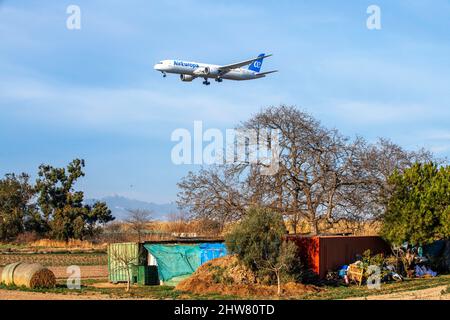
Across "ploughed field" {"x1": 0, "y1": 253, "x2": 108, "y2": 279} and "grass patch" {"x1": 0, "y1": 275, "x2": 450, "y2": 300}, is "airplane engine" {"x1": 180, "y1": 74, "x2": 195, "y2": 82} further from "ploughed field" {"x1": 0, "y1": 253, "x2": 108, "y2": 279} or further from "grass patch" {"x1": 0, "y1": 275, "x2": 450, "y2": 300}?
"grass patch" {"x1": 0, "y1": 275, "x2": 450, "y2": 300}

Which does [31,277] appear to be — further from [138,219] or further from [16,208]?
[16,208]

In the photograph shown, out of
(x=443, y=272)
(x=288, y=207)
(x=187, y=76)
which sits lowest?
(x=443, y=272)

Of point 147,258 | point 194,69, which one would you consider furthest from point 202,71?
point 147,258

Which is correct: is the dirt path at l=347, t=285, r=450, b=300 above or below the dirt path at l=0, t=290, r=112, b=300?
below

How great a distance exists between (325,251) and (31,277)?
44.1 ft

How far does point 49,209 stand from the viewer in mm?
84750

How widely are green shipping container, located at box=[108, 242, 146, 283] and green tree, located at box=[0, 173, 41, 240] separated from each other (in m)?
51.5

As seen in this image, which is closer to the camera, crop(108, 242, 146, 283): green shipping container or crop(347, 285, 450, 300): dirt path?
crop(347, 285, 450, 300): dirt path

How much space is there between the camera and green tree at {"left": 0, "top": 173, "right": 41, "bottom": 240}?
83812 mm

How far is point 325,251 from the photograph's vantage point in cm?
3359

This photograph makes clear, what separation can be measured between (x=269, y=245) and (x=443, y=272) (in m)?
14.4

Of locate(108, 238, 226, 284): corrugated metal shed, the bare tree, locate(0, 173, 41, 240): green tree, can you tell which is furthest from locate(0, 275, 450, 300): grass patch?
locate(0, 173, 41, 240): green tree
